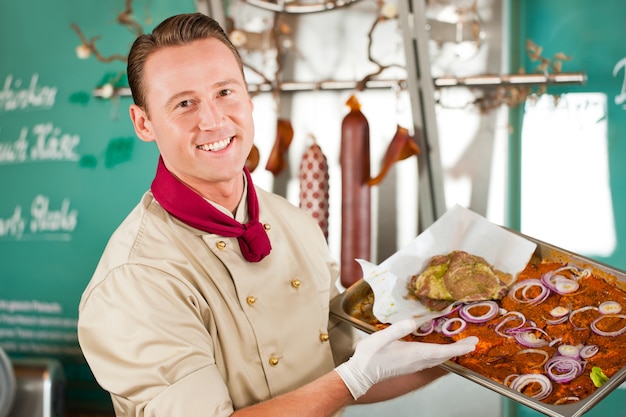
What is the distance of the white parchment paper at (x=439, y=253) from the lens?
1596 millimetres

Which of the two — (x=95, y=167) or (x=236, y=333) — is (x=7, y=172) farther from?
(x=236, y=333)

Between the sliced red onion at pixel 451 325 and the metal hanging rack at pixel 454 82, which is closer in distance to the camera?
the sliced red onion at pixel 451 325

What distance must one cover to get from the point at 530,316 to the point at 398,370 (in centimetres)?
30

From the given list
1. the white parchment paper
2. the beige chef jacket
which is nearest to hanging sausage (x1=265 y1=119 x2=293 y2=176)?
the beige chef jacket

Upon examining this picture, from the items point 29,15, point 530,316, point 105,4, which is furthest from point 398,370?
point 29,15

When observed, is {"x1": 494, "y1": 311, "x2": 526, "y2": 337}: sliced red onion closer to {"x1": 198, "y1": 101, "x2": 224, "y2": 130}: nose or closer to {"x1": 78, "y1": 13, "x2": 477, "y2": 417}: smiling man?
{"x1": 78, "y1": 13, "x2": 477, "y2": 417}: smiling man

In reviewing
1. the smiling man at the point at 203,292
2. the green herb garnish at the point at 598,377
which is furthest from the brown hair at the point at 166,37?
the green herb garnish at the point at 598,377

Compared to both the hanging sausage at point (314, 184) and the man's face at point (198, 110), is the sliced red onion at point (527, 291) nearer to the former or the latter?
the man's face at point (198, 110)

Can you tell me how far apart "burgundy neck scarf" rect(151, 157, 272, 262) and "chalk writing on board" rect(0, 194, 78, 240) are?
78.6 inches

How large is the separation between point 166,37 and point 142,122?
0.19 meters

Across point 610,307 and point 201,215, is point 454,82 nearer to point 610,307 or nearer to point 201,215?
point 610,307

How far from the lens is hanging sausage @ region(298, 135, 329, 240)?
9.06ft

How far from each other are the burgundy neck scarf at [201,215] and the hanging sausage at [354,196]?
1.24 metres

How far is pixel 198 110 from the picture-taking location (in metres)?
1.46
